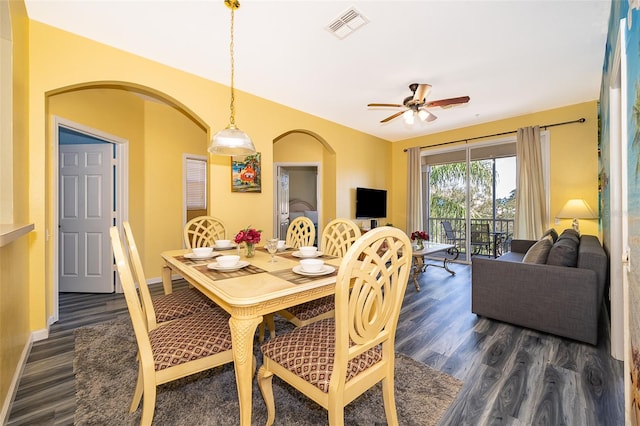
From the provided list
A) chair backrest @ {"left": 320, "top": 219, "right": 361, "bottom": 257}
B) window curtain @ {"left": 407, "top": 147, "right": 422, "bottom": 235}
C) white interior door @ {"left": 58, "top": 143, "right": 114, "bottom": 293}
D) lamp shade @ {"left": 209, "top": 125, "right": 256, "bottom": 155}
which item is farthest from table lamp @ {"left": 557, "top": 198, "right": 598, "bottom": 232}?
white interior door @ {"left": 58, "top": 143, "right": 114, "bottom": 293}

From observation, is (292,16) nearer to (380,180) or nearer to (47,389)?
(47,389)

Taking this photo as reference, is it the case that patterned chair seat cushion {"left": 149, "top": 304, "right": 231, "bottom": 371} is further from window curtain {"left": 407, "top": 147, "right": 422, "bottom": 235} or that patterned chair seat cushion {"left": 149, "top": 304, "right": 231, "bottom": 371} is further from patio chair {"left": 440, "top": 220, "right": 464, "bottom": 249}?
patio chair {"left": 440, "top": 220, "right": 464, "bottom": 249}

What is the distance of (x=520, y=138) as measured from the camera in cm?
448

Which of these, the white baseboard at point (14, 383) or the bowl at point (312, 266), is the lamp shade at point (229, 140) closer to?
the bowl at point (312, 266)

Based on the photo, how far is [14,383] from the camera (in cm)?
171

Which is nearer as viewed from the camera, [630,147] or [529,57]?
[630,147]

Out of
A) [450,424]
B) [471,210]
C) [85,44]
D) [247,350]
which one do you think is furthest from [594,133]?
[85,44]

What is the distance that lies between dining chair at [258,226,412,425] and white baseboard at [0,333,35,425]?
1.44 meters

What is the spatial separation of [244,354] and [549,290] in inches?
101

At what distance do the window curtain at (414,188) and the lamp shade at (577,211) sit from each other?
93.3 inches

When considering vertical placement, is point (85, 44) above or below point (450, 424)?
above

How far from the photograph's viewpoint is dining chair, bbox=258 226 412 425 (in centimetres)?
106

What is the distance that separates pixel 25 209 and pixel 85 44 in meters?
1.55

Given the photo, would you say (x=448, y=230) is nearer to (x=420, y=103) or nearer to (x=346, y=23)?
(x=420, y=103)
